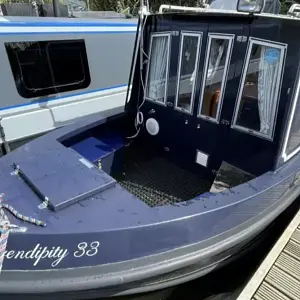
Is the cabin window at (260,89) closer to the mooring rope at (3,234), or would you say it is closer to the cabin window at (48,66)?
the mooring rope at (3,234)

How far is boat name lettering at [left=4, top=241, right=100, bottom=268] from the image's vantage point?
204 cm

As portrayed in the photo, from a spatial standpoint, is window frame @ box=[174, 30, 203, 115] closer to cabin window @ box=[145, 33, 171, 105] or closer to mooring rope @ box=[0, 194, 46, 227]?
cabin window @ box=[145, 33, 171, 105]

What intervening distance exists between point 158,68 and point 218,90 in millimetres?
762

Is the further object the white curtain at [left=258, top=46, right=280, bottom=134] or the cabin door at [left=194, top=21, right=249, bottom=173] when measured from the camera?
the cabin door at [left=194, top=21, right=249, bottom=173]

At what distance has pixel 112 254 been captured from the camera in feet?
6.96

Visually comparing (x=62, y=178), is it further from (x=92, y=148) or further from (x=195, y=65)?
(x=195, y=65)

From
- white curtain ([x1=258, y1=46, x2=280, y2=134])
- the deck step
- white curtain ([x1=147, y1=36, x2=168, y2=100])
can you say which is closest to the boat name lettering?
the deck step

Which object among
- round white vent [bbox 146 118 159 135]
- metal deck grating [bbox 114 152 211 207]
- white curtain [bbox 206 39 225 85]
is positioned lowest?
metal deck grating [bbox 114 152 211 207]

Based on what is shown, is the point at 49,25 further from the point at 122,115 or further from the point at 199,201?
the point at 199,201

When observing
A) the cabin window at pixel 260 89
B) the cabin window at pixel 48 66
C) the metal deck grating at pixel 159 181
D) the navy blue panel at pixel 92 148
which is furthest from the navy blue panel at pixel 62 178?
the cabin window at pixel 48 66

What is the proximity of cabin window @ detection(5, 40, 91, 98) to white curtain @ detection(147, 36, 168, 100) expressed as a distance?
6.31ft

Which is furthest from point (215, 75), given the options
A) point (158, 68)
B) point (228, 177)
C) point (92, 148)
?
point (92, 148)

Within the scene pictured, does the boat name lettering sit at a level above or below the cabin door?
below

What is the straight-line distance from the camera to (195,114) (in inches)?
126
